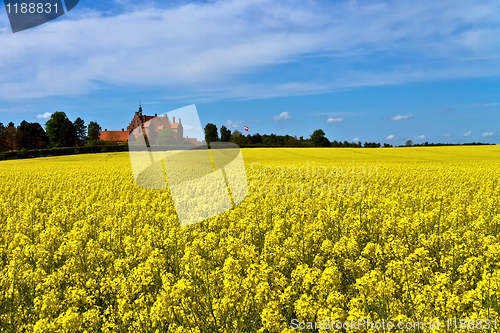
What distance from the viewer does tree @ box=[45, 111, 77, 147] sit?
293ft

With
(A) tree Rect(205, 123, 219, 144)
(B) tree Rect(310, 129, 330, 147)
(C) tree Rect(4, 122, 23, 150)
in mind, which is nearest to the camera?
(C) tree Rect(4, 122, 23, 150)

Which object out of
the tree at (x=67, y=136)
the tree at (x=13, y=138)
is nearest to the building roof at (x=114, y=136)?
the tree at (x=67, y=136)

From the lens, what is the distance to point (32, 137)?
9944cm

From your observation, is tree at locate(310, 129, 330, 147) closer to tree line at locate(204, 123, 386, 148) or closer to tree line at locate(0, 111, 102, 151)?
tree line at locate(204, 123, 386, 148)

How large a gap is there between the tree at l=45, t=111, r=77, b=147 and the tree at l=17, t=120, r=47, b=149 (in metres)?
4.23

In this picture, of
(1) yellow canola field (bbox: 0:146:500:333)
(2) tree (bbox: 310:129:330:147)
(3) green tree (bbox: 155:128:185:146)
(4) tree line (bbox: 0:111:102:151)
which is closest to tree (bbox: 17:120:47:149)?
(4) tree line (bbox: 0:111:102:151)

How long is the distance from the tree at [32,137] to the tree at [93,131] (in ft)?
46.5

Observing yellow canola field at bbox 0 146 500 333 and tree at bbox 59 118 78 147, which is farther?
tree at bbox 59 118 78 147

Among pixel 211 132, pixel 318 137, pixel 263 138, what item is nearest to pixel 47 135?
pixel 211 132

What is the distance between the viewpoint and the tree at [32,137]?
316ft

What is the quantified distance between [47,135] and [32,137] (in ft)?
13.8

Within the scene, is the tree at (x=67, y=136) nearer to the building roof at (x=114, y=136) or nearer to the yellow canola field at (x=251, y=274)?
the building roof at (x=114, y=136)

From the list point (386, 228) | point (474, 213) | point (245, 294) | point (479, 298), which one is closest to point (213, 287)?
point (245, 294)

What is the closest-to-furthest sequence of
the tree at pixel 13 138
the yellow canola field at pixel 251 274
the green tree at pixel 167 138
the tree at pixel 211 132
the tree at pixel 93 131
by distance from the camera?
1. the yellow canola field at pixel 251 274
2. the green tree at pixel 167 138
3. the tree at pixel 13 138
4. the tree at pixel 211 132
5. the tree at pixel 93 131
